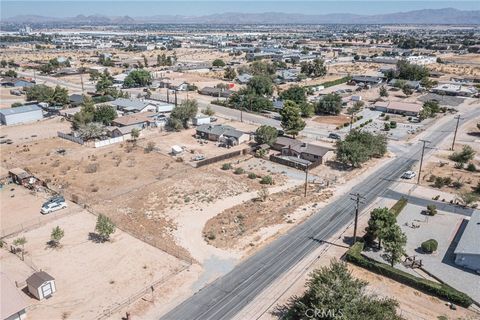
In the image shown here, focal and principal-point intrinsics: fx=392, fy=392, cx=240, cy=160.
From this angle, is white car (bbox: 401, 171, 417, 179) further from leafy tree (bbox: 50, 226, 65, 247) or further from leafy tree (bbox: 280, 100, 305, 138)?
leafy tree (bbox: 50, 226, 65, 247)

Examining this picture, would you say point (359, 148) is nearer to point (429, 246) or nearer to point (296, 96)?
point (429, 246)

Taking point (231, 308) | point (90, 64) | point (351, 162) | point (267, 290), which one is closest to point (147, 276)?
point (231, 308)

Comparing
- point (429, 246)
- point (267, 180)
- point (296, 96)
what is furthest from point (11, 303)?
point (296, 96)

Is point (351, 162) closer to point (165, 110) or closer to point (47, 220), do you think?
point (47, 220)

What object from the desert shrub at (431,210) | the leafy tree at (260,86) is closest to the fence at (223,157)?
the desert shrub at (431,210)

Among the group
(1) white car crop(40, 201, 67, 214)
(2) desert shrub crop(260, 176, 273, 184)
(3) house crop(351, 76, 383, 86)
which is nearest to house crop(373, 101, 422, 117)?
(3) house crop(351, 76, 383, 86)

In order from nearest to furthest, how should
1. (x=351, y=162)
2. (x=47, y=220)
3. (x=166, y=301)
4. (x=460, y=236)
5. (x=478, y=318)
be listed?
1. (x=478, y=318)
2. (x=166, y=301)
3. (x=460, y=236)
4. (x=47, y=220)
5. (x=351, y=162)
